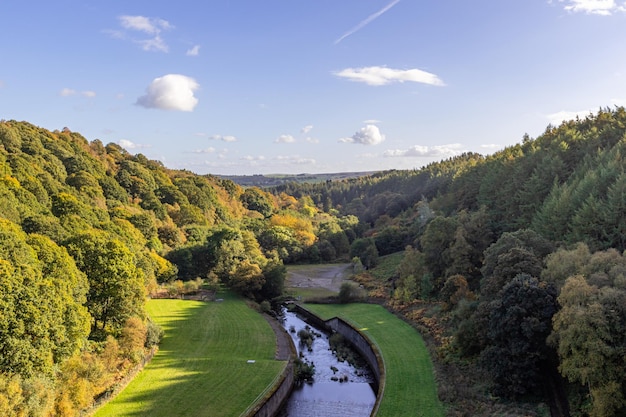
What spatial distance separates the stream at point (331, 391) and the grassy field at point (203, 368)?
238 centimetres

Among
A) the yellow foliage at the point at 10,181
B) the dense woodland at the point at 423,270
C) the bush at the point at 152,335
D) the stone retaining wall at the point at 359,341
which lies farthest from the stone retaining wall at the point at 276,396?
the yellow foliage at the point at 10,181

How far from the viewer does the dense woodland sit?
19.9m

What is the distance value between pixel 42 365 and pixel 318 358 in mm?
21566

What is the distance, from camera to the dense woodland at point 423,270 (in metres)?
19.9

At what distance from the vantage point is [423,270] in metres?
48.6

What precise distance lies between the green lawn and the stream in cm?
222

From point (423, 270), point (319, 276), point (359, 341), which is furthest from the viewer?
point (319, 276)

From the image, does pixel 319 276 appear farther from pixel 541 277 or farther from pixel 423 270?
pixel 541 277

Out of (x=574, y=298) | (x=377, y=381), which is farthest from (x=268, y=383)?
(x=574, y=298)

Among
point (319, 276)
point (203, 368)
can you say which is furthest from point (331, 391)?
point (319, 276)

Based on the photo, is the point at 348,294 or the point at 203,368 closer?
the point at 203,368

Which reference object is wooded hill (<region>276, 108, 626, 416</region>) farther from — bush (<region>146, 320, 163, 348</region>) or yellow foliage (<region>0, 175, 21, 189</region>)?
yellow foliage (<region>0, 175, 21, 189</region>)

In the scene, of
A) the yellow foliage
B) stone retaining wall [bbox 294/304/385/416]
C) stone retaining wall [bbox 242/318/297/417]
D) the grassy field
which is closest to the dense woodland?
the yellow foliage

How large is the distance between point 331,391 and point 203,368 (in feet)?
29.5
